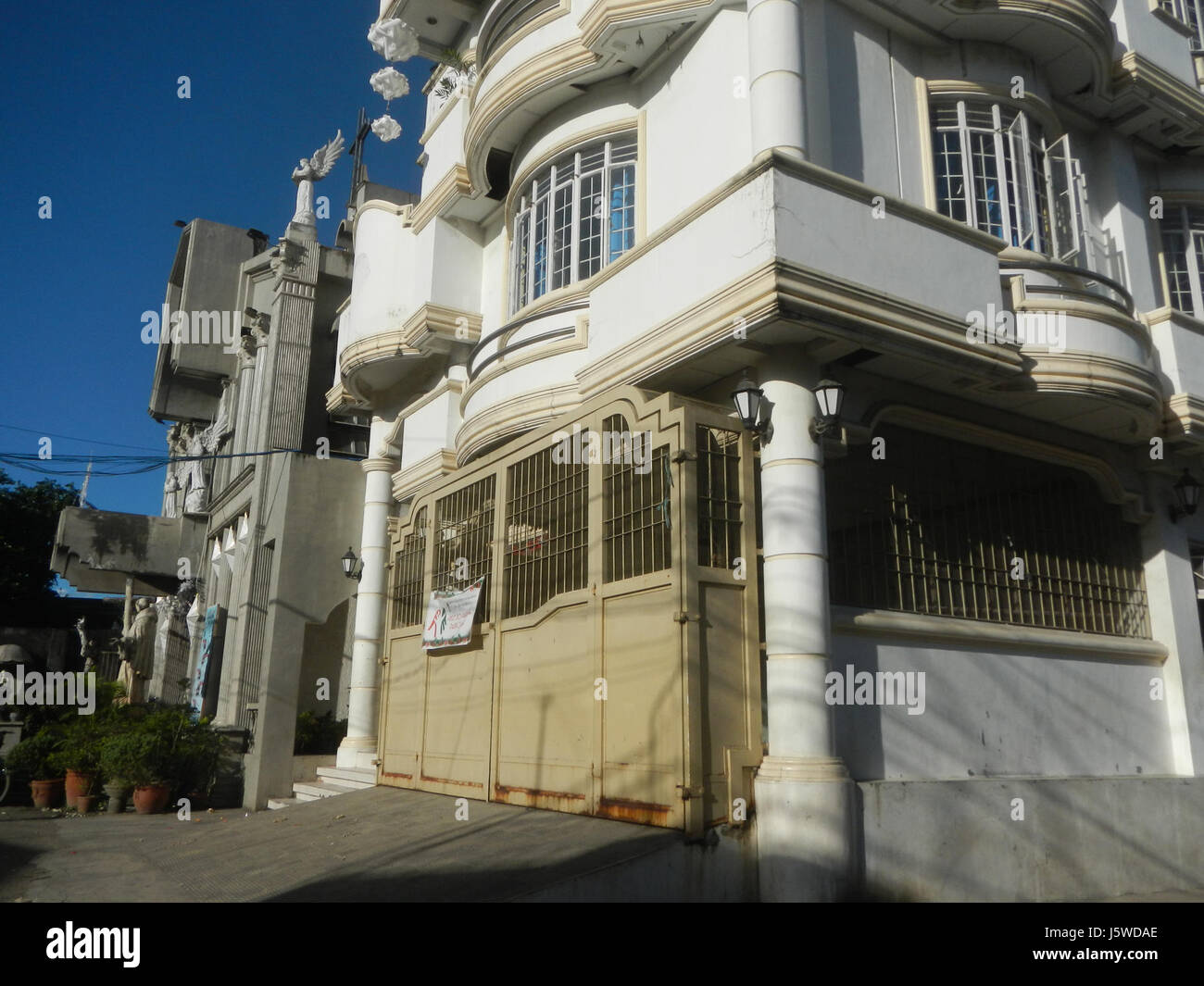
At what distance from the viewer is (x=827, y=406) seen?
8219mm

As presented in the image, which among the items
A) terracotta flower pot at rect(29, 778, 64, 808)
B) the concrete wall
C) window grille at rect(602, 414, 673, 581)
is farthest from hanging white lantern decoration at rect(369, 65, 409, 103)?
the concrete wall

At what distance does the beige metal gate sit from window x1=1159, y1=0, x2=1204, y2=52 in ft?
34.7

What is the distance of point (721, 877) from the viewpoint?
7.46m

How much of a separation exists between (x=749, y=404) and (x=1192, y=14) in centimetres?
1157

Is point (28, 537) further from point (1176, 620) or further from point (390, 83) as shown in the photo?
point (1176, 620)

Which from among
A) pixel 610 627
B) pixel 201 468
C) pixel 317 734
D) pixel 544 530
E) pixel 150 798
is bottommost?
pixel 150 798

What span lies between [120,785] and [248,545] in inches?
203

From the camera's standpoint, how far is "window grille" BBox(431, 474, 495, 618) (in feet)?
37.8

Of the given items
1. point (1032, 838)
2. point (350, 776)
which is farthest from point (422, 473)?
point (1032, 838)

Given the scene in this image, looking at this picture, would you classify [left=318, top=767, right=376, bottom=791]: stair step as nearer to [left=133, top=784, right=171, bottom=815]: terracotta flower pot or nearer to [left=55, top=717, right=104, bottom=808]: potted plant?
[left=133, top=784, right=171, bottom=815]: terracotta flower pot

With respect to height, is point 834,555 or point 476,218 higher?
point 476,218

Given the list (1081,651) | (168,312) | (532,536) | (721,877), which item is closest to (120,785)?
(532,536)

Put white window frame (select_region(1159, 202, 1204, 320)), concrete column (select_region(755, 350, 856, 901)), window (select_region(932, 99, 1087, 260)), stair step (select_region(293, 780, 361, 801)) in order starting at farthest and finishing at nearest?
stair step (select_region(293, 780, 361, 801)) < white window frame (select_region(1159, 202, 1204, 320)) < window (select_region(932, 99, 1087, 260)) < concrete column (select_region(755, 350, 856, 901))
